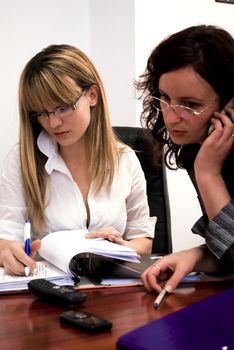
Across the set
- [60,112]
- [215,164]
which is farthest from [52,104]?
[215,164]

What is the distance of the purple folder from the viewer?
0.56 metres

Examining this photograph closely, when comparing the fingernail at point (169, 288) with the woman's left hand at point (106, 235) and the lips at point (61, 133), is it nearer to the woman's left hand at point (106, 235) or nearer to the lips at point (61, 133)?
the woman's left hand at point (106, 235)

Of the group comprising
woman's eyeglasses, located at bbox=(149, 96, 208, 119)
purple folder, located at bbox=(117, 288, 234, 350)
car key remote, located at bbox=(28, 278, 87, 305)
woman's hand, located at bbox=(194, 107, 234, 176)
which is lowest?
car key remote, located at bbox=(28, 278, 87, 305)

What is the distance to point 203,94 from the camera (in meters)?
0.97

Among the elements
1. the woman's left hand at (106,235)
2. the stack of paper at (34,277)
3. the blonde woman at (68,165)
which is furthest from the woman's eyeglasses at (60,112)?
the stack of paper at (34,277)

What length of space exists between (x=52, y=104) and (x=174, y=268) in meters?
0.62

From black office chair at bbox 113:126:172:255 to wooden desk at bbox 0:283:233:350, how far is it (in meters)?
0.71

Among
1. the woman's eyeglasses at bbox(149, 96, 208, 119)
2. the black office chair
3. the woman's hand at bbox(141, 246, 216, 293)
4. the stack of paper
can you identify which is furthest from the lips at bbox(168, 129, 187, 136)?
the black office chair

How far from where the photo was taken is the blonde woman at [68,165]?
1363 millimetres

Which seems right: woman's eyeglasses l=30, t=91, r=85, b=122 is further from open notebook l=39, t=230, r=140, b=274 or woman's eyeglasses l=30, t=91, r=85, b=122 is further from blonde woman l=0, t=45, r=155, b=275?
open notebook l=39, t=230, r=140, b=274

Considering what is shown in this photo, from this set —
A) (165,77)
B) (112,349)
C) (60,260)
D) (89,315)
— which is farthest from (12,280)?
(165,77)

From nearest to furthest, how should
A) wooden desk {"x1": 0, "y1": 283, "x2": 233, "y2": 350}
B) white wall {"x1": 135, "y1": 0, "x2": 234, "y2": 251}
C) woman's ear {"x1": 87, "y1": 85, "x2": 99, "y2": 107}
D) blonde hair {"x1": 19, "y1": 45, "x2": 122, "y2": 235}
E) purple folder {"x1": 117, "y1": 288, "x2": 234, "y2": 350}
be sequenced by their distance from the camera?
purple folder {"x1": 117, "y1": 288, "x2": 234, "y2": 350} → wooden desk {"x1": 0, "y1": 283, "x2": 233, "y2": 350} → blonde hair {"x1": 19, "y1": 45, "x2": 122, "y2": 235} → woman's ear {"x1": 87, "y1": 85, "x2": 99, "y2": 107} → white wall {"x1": 135, "y1": 0, "x2": 234, "y2": 251}

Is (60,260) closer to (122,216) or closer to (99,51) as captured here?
(122,216)

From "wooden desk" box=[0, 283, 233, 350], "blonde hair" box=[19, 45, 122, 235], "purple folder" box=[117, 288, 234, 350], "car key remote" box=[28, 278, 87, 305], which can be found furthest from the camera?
"blonde hair" box=[19, 45, 122, 235]
